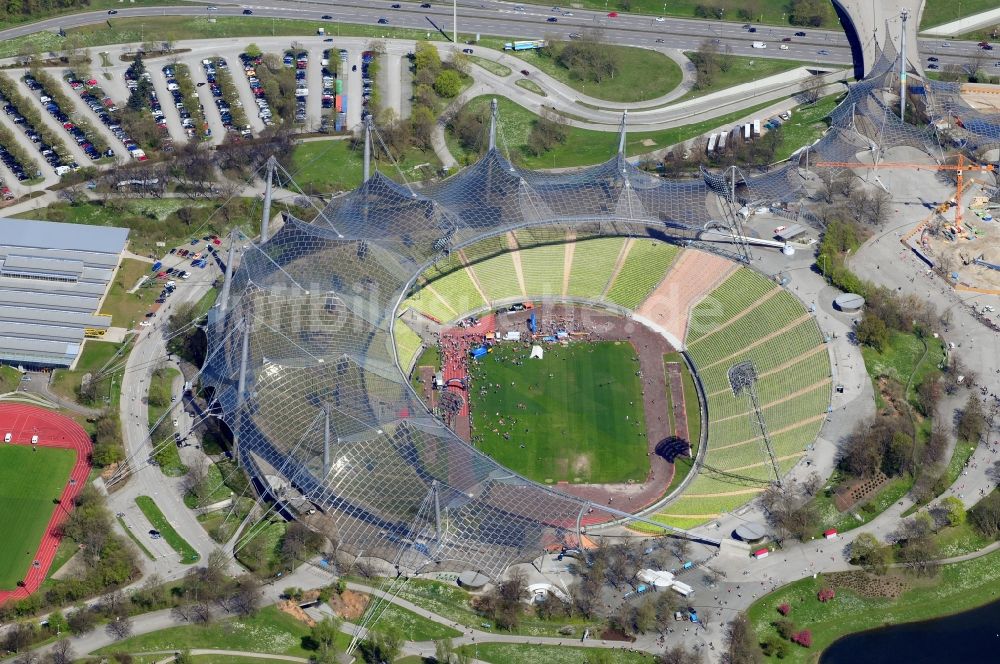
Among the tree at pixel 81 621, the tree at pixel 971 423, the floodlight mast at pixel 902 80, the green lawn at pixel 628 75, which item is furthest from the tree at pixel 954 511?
the green lawn at pixel 628 75

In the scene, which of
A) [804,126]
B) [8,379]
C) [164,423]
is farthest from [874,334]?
[8,379]

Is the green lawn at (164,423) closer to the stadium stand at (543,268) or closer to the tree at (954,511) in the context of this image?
the stadium stand at (543,268)

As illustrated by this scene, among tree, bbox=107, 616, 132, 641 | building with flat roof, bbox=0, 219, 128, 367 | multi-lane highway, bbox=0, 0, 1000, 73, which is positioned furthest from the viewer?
multi-lane highway, bbox=0, 0, 1000, 73

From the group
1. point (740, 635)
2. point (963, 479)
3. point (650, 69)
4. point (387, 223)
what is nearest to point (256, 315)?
point (387, 223)

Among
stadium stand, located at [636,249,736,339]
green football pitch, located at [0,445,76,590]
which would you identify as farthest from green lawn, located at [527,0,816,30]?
green football pitch, located at [0,445,76,590]

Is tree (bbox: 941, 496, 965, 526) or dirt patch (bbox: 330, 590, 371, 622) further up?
tree (bbox: 941, 496, 965, 526)

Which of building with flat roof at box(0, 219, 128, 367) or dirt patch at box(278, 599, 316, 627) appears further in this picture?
building with flat roof at box(0, 219, 128, 367)

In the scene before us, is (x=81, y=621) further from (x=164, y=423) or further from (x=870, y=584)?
(x=870, y=584)

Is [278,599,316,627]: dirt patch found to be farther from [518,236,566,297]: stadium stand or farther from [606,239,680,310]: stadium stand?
[606,239,680,310]: stadium stand
